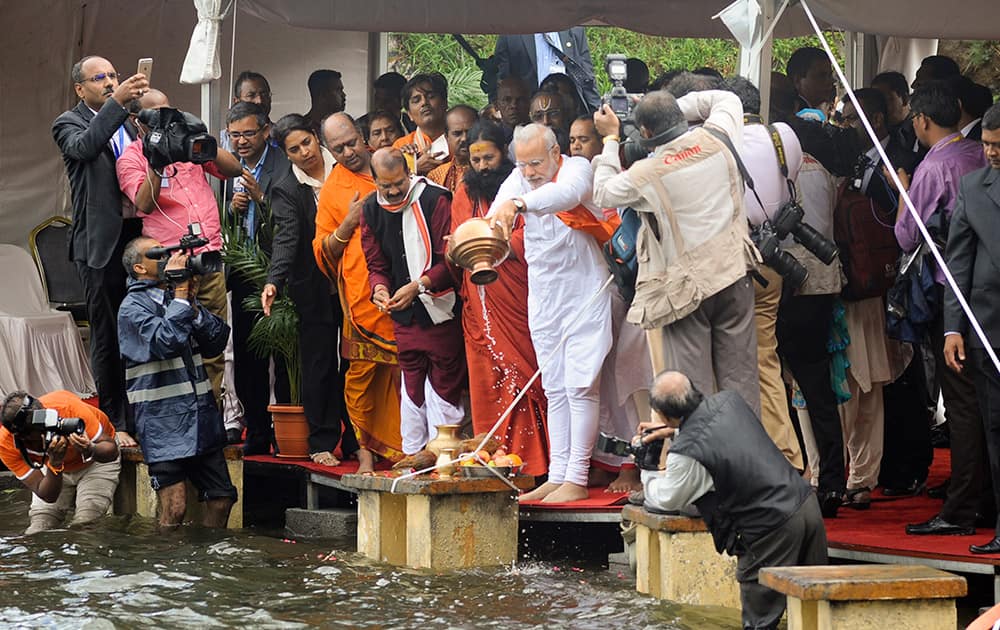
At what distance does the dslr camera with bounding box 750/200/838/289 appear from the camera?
21.4 feet

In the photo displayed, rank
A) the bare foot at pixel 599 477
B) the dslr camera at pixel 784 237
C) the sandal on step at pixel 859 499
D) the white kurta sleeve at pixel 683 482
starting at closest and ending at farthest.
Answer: the white kurta sleeve at pixel 683 482 < the dslr camera at pixel 784 237 < the sandal on step at pixel 859 499 < the bare foot at pixel 599 477

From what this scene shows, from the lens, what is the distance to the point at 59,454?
7.93 m

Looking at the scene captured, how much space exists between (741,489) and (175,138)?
4007 millimetres

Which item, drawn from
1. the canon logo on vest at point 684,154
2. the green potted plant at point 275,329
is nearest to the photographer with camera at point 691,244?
the canon logo on vest at point 684,154

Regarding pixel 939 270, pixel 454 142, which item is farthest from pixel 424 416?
pixel 939 270

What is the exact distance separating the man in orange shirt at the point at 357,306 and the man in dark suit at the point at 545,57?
8.36 feet

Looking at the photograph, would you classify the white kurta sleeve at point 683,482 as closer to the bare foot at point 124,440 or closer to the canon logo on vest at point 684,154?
the canon logo on vest at point 684,154

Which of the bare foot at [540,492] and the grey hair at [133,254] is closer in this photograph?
the bare foot at [540,492]

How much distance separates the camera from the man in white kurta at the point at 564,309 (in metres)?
7.34

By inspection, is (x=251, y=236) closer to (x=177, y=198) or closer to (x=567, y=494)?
(x=177, y=198)

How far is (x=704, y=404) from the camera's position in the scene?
5.52 meters

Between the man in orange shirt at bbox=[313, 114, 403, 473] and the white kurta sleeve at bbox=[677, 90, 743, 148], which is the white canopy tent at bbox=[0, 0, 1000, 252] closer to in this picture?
the man in orange shirt at bbox=[313, 114, 403, 473]

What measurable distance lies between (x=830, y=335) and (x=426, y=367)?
7.13 feet

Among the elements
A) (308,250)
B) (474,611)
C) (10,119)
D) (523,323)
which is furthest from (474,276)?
(10,119)
